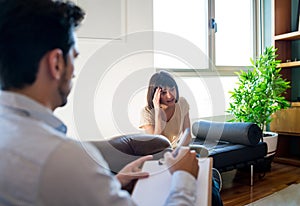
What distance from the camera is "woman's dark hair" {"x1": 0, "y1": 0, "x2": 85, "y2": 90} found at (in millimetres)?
627

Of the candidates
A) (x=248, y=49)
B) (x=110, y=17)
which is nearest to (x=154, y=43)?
(x=110, y=17)

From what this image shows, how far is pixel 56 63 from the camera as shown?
2.15 ft

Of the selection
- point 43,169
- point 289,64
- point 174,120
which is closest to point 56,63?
point 43,169

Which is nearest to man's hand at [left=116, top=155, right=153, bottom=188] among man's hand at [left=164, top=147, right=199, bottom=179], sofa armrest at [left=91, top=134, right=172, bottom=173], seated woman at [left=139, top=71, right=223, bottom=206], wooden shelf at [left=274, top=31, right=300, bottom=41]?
man's hand at [left=164, top=147, right=199, bottom=179]

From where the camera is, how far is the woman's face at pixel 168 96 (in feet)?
6.69

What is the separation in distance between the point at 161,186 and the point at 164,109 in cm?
119

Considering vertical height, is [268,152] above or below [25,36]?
below

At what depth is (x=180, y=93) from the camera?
2.13m

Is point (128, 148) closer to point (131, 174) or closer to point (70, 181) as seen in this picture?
point (131, 174)

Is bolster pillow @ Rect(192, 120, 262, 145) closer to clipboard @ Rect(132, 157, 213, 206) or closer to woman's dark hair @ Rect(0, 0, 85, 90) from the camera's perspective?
clipboard @ Rect(132, 157, 213, 206)

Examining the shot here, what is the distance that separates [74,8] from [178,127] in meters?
1.27

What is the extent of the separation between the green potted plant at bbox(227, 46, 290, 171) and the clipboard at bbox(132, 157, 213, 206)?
2.25 meters

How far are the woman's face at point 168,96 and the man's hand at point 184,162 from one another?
116cm

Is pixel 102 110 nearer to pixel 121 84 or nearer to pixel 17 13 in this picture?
pixel 121 84
